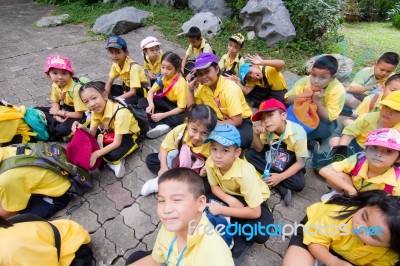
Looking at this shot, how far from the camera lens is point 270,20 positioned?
5969 mm

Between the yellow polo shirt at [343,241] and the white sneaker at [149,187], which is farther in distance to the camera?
the white sneaker at [149,187]

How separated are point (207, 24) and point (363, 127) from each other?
4.89m

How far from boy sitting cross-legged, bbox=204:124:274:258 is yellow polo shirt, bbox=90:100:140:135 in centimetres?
118

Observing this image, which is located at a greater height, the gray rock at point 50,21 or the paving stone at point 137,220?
the gray rock at point 50,21

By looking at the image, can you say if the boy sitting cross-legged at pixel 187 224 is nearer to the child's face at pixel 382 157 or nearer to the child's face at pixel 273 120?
the child's face at pixel 273 120

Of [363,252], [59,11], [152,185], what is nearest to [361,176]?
[363,252]

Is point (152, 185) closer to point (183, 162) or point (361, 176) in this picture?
point (183, 162)

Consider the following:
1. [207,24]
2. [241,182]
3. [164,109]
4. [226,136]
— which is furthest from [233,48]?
[207,24]

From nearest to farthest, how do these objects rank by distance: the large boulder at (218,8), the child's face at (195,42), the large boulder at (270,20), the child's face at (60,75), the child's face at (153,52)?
the child's face at (60,75) < the child's face at (153,52) < the child's face at (195,42) < the large boulder at (270,20) < the large boulder at (218,8)

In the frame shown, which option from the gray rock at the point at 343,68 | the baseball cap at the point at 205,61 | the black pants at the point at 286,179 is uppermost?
the baseball cap at the point at 205,61

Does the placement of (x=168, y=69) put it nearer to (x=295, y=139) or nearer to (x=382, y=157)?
(x=295, y=139)

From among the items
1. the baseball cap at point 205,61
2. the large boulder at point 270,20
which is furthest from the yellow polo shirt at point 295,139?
the large boulder at point 270,20

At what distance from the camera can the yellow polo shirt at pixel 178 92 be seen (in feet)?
12.2

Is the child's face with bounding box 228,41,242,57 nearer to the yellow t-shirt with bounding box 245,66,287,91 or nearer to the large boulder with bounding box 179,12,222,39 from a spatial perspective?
the yellow t-shirt with bounding box 245,66,287,91
